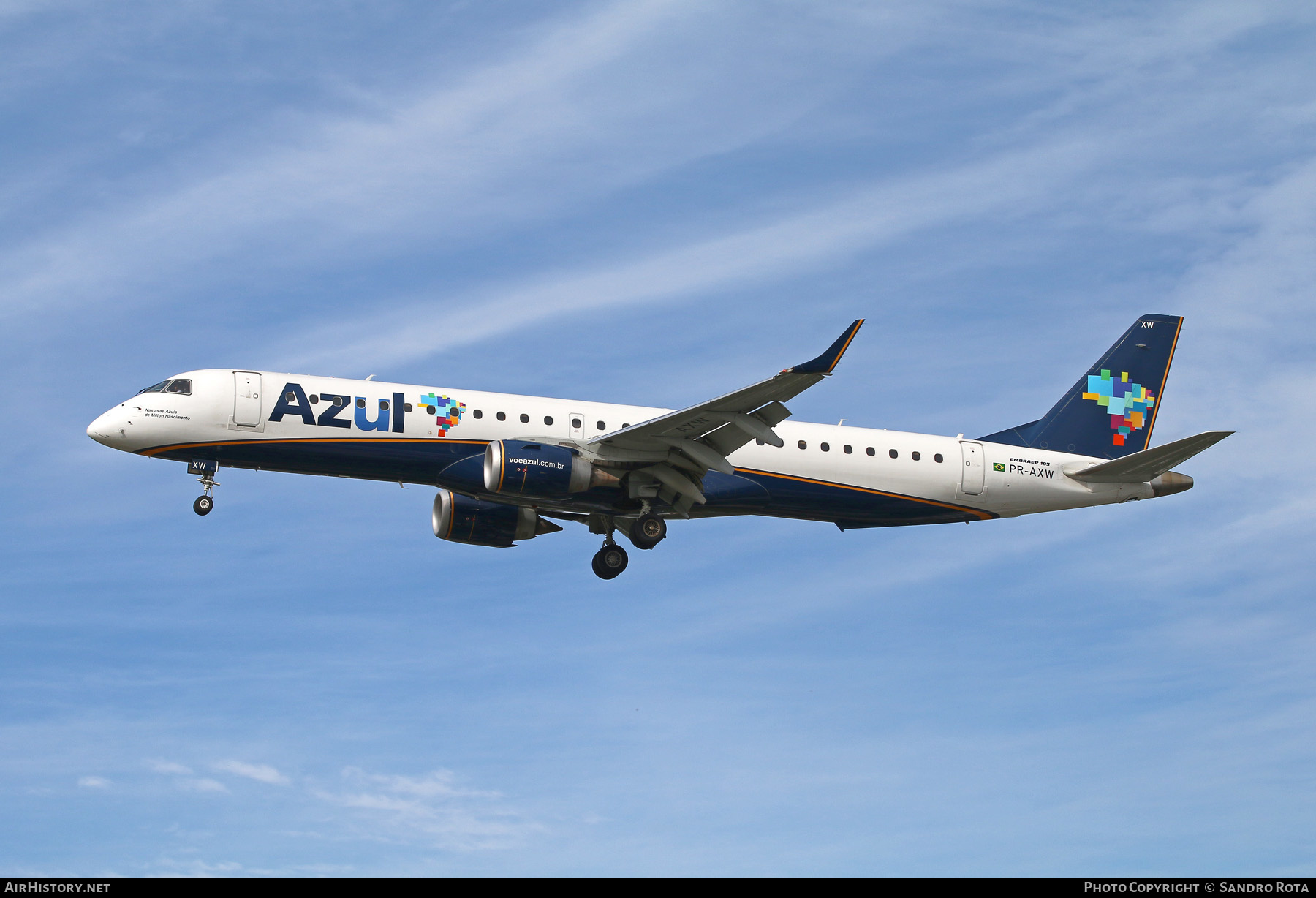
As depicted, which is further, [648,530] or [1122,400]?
[1122,400]

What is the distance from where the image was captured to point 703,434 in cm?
3466

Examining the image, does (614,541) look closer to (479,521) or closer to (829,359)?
(479,521)

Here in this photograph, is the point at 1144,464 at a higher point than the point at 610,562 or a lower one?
higher

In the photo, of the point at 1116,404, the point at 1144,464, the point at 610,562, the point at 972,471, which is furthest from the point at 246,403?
the point at 1116,404

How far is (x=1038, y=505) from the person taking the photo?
131 feet

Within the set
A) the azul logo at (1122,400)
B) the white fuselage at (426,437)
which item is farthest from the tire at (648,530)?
the azul logo at (1122,400)

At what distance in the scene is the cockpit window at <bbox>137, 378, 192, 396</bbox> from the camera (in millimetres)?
34625

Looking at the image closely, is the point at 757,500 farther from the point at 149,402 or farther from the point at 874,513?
the point at 149,402

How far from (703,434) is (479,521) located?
26.7 feet

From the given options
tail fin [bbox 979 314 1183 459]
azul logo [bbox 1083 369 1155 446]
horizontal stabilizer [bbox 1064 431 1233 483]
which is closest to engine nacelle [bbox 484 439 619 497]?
tail fin [bbox 979 314 1183 459]

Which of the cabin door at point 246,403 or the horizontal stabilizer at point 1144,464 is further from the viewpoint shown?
the horizontal stabilizer at point 1144,464

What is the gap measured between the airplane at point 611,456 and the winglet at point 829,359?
0.12 ft

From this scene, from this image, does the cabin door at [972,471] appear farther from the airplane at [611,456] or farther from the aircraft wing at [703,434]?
the aircraft wing at [703,434]

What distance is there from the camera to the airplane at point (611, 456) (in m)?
34.2
